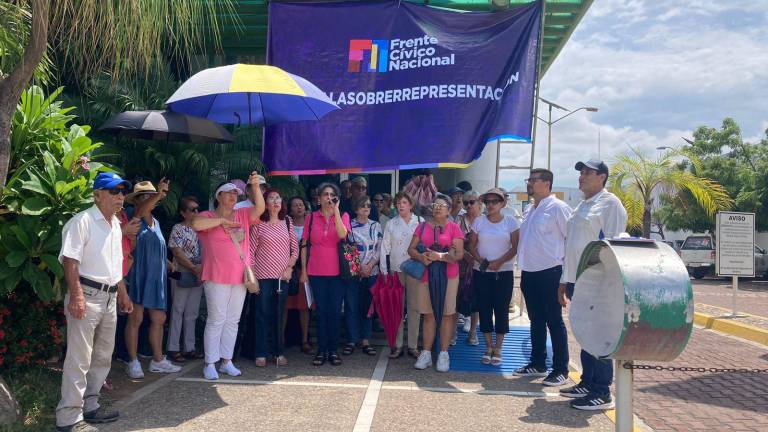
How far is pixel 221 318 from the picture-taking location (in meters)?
5.96

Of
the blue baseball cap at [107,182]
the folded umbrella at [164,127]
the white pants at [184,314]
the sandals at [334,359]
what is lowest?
the sandals at [334,359]

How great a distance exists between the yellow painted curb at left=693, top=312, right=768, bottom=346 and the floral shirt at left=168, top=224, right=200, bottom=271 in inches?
278

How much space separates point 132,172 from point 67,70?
1.64 meters

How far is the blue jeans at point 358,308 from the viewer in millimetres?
6941

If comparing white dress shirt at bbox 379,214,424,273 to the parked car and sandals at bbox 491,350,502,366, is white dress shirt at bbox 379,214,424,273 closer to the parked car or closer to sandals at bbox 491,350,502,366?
sandals at bbox 491,350,502,366

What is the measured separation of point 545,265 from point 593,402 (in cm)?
137

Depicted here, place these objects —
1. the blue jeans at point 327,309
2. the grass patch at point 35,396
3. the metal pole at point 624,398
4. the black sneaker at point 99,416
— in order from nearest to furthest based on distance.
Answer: the metal pole at point 624,398 < the grass patch at point 35,396 < the black sneaker at point 99,416 < the blue jeans at point 327,309

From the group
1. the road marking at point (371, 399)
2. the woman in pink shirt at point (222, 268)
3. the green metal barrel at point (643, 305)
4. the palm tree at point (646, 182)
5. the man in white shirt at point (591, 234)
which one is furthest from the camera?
the palm tree at point (646, 182)

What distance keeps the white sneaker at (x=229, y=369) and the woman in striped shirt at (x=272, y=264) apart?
1.32 feet

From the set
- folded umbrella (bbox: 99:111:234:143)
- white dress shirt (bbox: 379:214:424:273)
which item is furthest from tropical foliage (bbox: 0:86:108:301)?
white dress shirt (bbox: 379:214:424:273)

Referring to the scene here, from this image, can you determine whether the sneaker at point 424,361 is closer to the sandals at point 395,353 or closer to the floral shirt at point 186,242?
the sandals at point 395,353

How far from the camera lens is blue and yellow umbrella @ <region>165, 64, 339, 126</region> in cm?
574

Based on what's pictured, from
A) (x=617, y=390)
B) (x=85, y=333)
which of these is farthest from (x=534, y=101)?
(x=85, y=333)

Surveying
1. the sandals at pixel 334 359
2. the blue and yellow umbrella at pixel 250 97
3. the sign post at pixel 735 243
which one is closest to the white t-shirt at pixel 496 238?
the sandals at pixel 334 359
